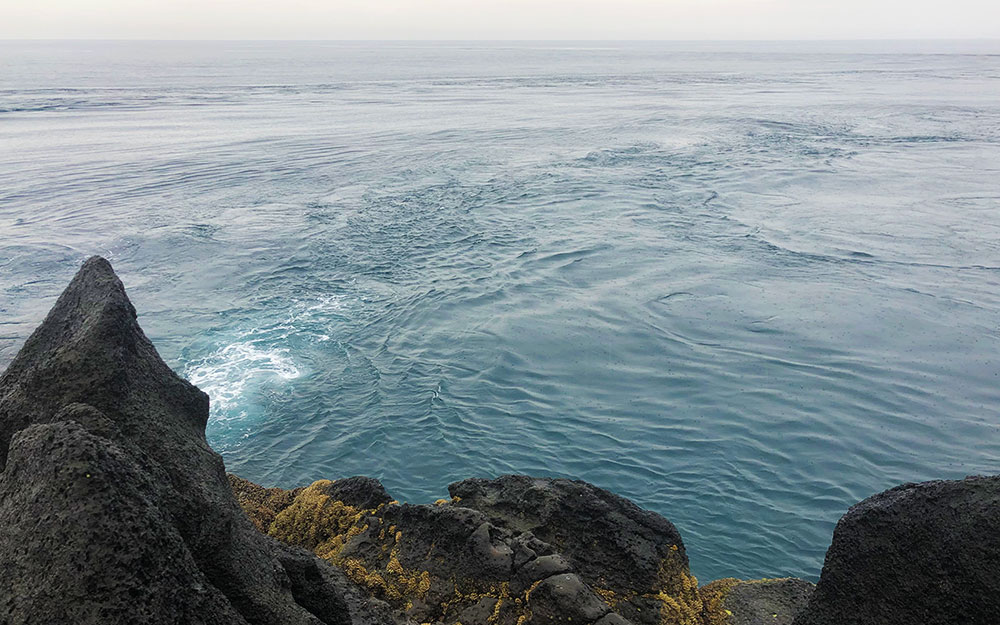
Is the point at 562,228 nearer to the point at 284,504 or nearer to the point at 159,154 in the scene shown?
the point at 284,504

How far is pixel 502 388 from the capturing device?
16.4m

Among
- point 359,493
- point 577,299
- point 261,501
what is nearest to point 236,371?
point 261,501

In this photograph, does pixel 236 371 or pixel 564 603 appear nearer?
pixel 564 603

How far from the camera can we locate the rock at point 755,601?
782 centimetres

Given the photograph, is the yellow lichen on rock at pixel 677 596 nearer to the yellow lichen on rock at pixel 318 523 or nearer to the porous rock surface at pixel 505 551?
the porous rock surface at pixel 505 551

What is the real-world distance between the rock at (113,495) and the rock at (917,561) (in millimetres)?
4386

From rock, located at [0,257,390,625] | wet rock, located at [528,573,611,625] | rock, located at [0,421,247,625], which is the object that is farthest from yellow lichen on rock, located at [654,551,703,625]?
rock, located at [0,421,247,625]

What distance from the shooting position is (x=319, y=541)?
8.70 m

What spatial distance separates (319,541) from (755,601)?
5.20m

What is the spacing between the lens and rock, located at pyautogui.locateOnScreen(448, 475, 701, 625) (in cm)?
755

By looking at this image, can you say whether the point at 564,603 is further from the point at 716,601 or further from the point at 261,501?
the point at 261,501

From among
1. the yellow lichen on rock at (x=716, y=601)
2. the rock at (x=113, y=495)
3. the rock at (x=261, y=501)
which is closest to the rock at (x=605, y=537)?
the yellow lichen on rock at (x=716, y=601)

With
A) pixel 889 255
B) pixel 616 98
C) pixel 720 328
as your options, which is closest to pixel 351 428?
pixel 720 328

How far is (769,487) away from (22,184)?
1427 inches
